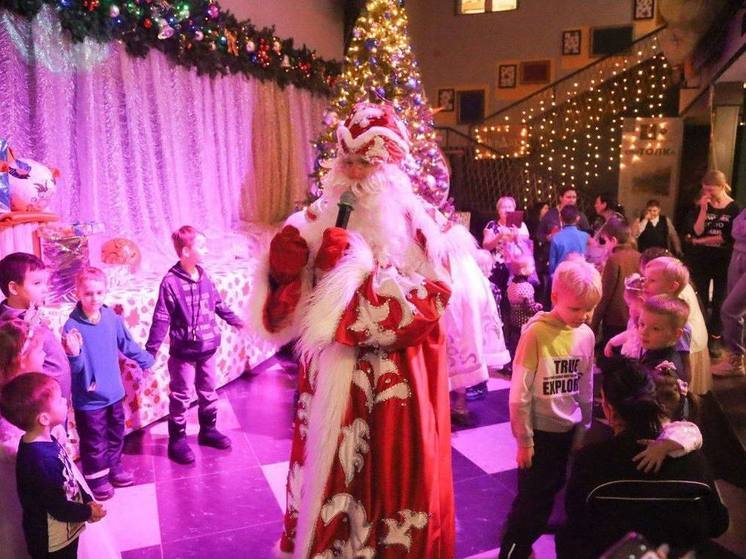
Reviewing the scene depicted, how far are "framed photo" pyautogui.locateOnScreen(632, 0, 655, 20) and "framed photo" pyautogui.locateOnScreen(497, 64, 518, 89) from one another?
8.63 ft

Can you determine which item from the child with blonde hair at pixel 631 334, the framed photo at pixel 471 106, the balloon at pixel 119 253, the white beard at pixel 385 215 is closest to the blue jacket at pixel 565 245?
the child with blonde hair at pixel 631 334

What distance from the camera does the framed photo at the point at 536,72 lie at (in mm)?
13023

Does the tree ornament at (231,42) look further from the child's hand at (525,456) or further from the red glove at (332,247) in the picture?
the child's hand at (525,456)

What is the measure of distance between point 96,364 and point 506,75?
1248 cm

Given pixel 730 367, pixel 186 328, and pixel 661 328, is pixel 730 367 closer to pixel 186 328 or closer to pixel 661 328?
pixel 661 328

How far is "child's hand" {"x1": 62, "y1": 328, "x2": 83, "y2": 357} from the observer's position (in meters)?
2.58

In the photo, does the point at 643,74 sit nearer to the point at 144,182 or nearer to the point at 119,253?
the point at 144,182

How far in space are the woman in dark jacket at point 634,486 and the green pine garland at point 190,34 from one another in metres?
3.87

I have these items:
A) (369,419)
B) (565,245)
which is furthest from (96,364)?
(565,245)

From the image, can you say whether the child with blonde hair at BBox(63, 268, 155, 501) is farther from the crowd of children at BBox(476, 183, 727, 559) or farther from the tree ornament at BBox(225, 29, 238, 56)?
the tree ornament at BBox(225, 29, 238, 56)

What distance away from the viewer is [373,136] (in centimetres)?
191

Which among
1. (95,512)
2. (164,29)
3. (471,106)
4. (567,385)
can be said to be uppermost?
(471,106)

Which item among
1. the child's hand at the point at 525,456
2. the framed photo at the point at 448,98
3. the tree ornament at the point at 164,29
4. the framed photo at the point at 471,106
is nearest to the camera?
the child's hand at the point at 525,456

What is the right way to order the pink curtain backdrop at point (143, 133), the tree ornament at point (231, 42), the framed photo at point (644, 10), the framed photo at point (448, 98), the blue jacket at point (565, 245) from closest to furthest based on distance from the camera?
the pink curtain backdrop at point (143, 133) → the blue jacket at point (565, 245) → the tree ornament at point (231, 42) → the framed photo at point (644, 10) → the framed photo at point (448, 98)
